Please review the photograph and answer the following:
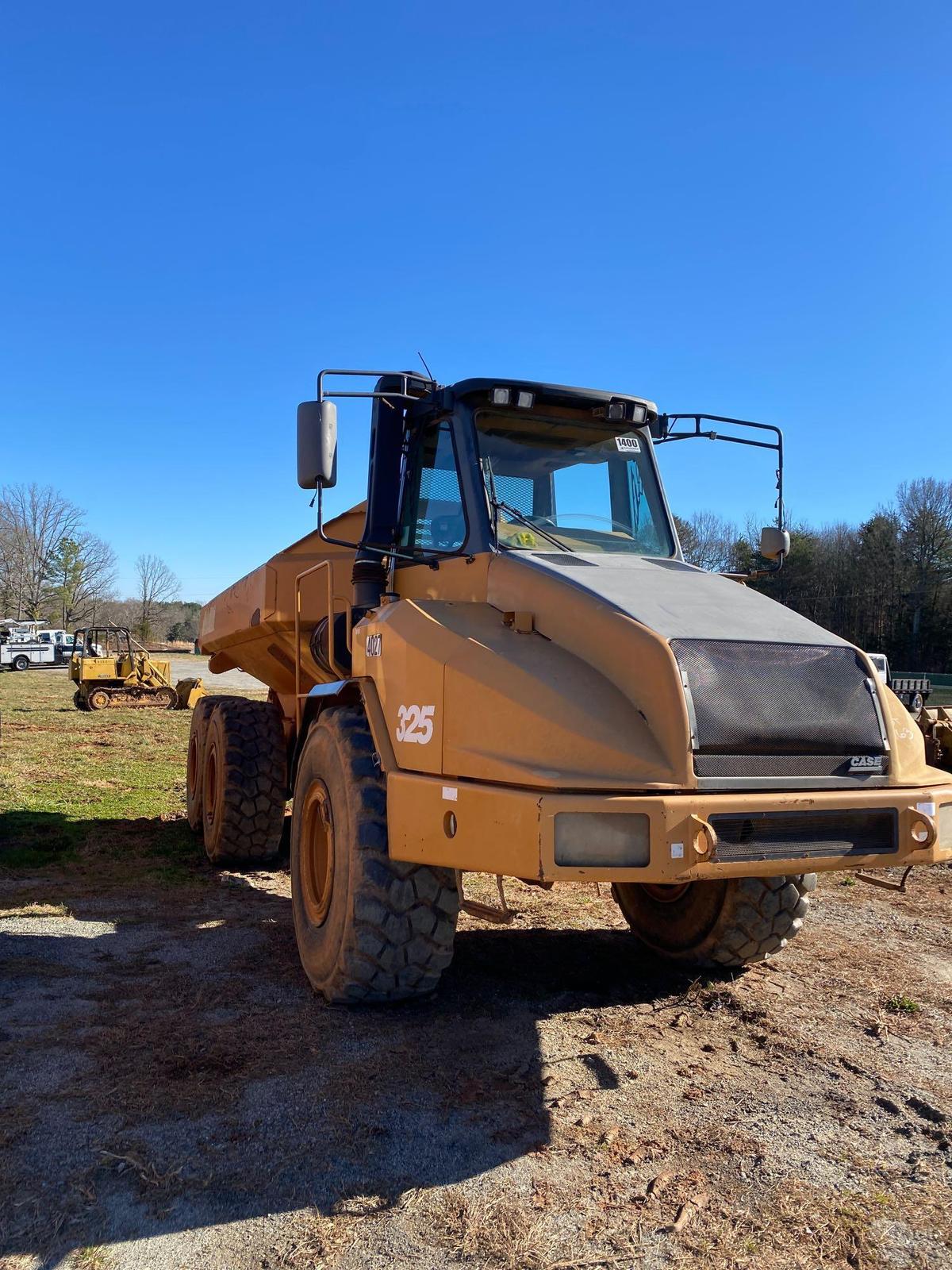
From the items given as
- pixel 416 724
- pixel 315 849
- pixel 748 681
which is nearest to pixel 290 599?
pixel 315 849

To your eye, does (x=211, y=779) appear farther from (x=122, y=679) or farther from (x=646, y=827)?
(x=122, y=679)

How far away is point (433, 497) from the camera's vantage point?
497cm

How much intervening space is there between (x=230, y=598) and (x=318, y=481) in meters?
4.08

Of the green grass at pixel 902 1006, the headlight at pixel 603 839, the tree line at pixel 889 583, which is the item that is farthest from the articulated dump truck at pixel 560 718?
the tree line at pixel 889 583

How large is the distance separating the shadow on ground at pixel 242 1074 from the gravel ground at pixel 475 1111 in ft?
0.04

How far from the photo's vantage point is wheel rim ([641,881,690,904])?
5.25 m

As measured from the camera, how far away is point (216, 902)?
6.58 meters

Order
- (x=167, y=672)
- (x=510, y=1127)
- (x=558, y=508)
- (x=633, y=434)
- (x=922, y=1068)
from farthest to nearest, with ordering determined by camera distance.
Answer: (x=167, y=672) → (x=633, y=434) → (x=558, y=508) → (x=922, y=1068) → (x=510, y=1127)

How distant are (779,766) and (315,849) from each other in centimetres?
245

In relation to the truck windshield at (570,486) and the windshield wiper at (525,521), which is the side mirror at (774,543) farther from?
the windshield wiper at (525,521)

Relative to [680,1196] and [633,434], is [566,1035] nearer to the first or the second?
[680,1196]

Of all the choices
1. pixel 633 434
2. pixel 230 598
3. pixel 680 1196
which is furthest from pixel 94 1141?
pixel 230 598

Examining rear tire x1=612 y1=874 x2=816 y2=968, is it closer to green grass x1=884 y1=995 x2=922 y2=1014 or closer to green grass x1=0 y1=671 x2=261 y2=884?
green grass x1=884 y1=995 x2=922 y2=1014

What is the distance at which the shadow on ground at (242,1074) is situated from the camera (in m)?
2.96
